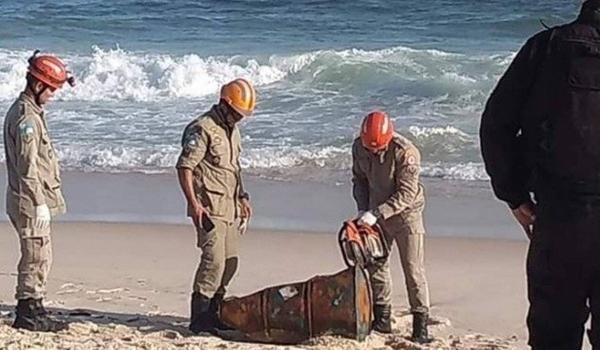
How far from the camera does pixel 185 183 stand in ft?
24.1

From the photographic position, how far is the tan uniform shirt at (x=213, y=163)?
735 centimetres

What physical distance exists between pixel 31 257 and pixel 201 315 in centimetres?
104

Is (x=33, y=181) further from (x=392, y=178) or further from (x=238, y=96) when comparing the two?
(x=392, y=178)

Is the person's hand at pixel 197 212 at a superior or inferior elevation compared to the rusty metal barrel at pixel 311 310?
superior

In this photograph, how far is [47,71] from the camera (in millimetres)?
7211

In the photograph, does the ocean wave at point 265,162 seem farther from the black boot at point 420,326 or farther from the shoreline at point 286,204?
the black boot at point 420,326

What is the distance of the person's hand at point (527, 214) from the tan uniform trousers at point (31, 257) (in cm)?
373

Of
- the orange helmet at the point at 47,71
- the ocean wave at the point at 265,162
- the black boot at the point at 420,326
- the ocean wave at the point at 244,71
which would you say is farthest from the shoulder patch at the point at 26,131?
the ocean wave at the point at 244,71

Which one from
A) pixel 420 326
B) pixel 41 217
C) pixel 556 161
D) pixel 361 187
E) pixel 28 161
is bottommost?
pixel 420 326

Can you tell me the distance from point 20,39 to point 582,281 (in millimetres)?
25525

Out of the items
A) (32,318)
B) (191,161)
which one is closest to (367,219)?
(191,161)

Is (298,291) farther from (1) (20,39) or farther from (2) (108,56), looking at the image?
(1) (20,39)

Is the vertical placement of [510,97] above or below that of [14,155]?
above

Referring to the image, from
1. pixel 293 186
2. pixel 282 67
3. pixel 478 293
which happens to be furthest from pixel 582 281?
pixel 282 67
